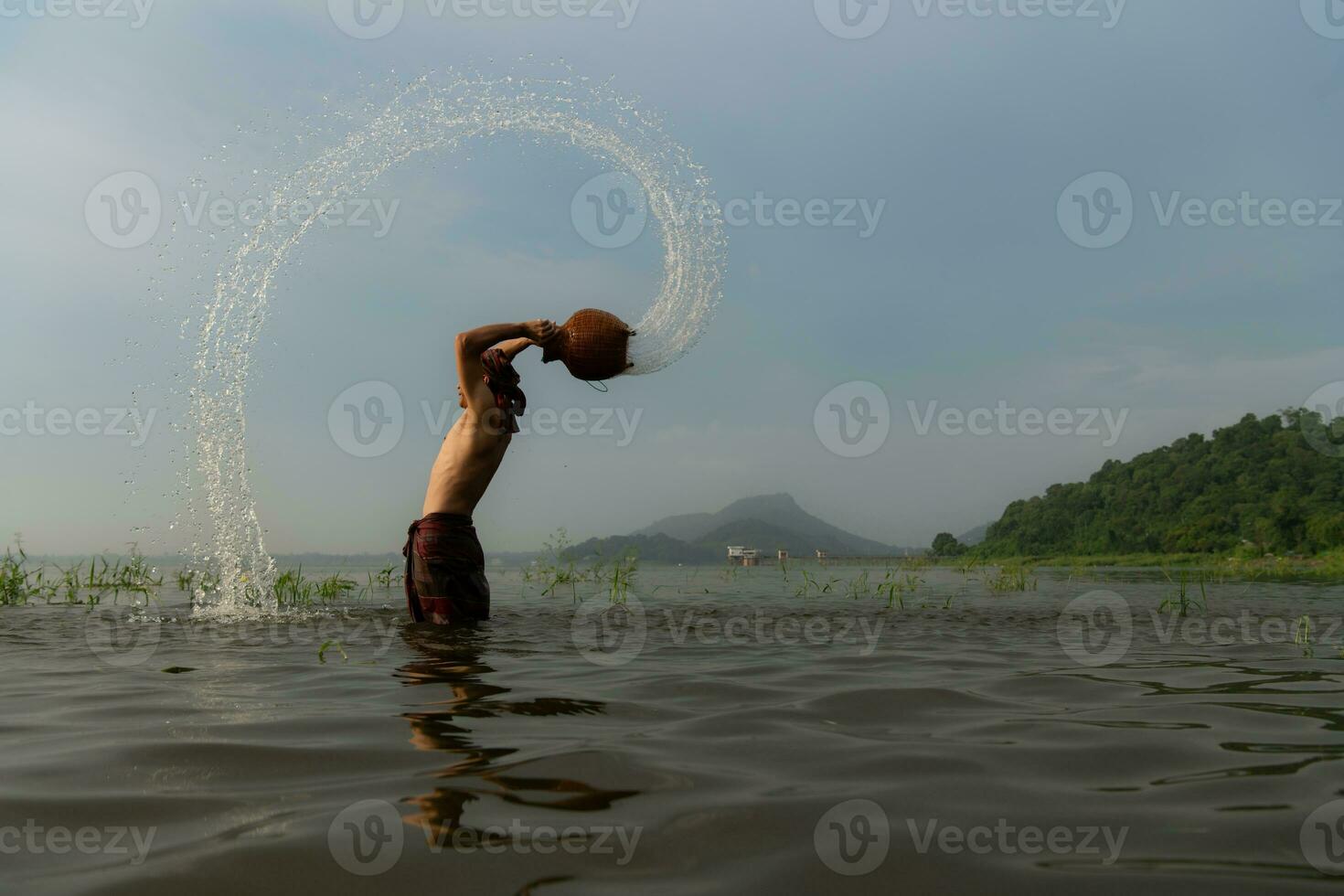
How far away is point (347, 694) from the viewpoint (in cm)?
455

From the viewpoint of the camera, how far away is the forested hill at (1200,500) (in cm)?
6197

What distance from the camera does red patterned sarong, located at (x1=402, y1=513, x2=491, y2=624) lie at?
7.35 meters

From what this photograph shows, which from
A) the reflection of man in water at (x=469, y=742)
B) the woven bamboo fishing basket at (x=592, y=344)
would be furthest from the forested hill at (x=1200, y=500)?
the reflection of man in water at (x=469, y=742)

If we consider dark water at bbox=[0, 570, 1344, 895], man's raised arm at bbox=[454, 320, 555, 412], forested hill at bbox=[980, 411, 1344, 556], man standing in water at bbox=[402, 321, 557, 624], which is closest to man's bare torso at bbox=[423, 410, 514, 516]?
man standing in water at bbox=[402, 321, 557, 624]

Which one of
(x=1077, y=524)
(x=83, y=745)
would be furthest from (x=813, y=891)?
(x=1077, y=524)

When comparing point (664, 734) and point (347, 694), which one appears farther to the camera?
point (347, 694)

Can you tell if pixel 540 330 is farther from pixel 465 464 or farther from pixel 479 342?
pixel 465 464

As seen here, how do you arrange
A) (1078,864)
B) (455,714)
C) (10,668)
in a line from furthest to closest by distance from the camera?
(10,668)
(455,714)
(1078,864)

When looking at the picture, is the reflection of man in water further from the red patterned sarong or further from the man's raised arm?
the man's raised arm

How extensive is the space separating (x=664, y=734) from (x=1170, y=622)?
7.50 meters

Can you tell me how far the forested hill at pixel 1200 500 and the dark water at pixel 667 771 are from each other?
5957 centimetres

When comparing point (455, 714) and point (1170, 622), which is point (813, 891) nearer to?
point (455, 714)

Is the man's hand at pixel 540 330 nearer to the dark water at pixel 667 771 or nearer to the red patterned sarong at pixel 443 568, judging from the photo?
the red patterned sarong at pixel 443 568

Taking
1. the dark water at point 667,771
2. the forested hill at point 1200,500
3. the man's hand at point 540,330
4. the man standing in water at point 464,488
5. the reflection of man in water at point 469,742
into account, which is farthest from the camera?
the forested hill at point 1200,500
